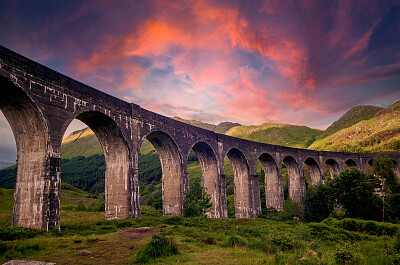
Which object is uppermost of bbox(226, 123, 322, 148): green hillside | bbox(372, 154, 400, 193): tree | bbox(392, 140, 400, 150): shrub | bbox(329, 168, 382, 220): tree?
bbox(226, 123, 322, 148): green hillside

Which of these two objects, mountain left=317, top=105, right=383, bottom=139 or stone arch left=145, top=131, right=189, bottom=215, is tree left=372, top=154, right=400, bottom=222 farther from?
mountain left=317, top=105, right=383, bottom=139

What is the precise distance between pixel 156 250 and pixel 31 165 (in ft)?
30.2

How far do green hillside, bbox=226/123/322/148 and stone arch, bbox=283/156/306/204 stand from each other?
109m

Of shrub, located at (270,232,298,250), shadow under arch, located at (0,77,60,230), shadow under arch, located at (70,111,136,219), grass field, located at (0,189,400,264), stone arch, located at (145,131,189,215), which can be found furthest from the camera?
stone arch, located at (145,131,189,215)

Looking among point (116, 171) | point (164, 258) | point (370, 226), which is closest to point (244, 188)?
point (370, 226)

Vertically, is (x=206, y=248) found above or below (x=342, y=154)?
below

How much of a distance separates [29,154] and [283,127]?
183 metres

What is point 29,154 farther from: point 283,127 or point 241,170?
point 283,127

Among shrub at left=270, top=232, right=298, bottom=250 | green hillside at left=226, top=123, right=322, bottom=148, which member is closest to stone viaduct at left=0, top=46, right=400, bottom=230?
shrub at left=270, top=232, right=298, bottom=250

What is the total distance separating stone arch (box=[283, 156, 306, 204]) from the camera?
40344 mm

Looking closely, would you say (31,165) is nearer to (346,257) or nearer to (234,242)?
(234,242)

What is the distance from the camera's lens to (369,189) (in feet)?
96.4

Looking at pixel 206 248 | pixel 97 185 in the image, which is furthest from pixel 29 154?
pixel 97 185

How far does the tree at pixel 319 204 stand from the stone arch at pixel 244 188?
21.5ft
